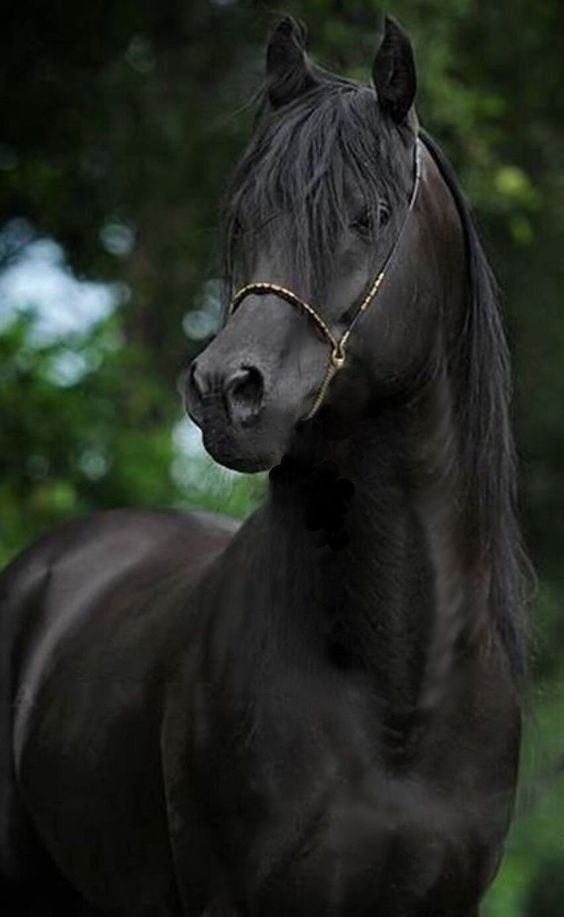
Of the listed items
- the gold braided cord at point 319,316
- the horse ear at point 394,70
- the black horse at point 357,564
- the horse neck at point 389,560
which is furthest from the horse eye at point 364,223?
the horse neck at point 389,560

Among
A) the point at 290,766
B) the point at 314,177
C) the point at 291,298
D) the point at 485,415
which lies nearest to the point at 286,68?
the point at 314,177

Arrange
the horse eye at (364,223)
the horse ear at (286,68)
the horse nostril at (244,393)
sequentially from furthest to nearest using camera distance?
the horse ear at (286,68)
the horse eye at (364,223)
the horse nostril at (244,393)

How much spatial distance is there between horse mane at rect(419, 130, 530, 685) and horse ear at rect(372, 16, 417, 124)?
0.24 meters

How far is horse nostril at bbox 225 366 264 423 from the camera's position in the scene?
466 centimetres

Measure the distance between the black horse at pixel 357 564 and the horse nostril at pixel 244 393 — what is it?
60 mm

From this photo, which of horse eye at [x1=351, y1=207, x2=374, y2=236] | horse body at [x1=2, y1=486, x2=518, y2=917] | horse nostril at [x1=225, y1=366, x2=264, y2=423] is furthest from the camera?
horse body at [x1=2, y1=486, x2=518, y2=917]

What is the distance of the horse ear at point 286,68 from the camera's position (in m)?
5.25

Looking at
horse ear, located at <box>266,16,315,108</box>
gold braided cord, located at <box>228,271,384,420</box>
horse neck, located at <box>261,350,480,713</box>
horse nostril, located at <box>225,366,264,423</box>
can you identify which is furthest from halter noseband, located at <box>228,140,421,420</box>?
horse ear, located at <box>266,16,315,108</box>

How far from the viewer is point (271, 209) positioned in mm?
4945

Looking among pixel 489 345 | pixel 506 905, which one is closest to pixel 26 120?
pixel 489 345

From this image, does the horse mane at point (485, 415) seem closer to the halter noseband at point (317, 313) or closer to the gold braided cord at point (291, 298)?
the halter noseband at point (317, 313)

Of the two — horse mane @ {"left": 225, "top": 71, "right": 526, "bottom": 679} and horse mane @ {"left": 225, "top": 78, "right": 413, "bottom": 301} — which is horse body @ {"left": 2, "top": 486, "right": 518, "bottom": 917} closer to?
horse mane @ {"left": 225, "top": 71, "right": 526, "bottom": 679}

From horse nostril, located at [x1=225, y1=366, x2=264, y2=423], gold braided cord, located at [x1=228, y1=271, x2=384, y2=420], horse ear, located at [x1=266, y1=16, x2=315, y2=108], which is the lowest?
horse nostril, located at [x1=225, y1=366, x2=264, y2=423]

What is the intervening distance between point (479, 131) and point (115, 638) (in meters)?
6.61
